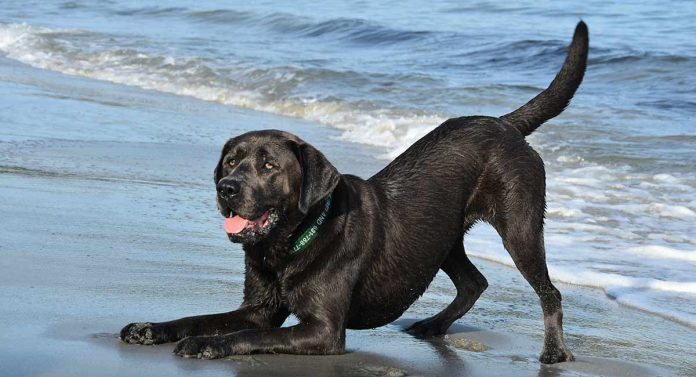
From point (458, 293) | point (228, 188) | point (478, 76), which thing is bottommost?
point (458, 293)

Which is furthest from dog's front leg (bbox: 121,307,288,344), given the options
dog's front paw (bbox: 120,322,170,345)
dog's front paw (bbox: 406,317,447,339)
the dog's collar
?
dog's front paw (bbox: 406,317,447,339)

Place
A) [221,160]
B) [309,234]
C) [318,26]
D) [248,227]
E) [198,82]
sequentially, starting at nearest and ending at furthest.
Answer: [248,227] → [309,234] → [221,160] → [198,82] → [318,26]

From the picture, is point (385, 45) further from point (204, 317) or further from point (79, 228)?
point (204, 317)

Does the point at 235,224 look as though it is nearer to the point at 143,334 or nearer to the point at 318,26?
the point at 143,334

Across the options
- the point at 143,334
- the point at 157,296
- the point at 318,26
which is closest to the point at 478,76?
the point at 318,26

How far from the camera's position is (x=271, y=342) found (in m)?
5.00

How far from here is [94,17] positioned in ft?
92.9

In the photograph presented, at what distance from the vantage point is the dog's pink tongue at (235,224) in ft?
16.6

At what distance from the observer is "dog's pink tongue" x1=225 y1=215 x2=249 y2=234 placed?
505 cm

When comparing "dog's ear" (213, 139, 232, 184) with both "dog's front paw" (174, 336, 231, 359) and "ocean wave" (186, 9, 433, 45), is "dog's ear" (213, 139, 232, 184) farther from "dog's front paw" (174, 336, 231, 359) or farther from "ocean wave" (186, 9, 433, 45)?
"ocean wave" (186, 9, 433, 45)

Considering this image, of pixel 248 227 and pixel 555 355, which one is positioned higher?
pixel 248 227

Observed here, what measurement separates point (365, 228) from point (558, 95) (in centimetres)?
159

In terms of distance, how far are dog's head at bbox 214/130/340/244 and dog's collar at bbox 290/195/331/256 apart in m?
0.09

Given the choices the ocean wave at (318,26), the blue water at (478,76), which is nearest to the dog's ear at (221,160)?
the blue water at (478,76)
